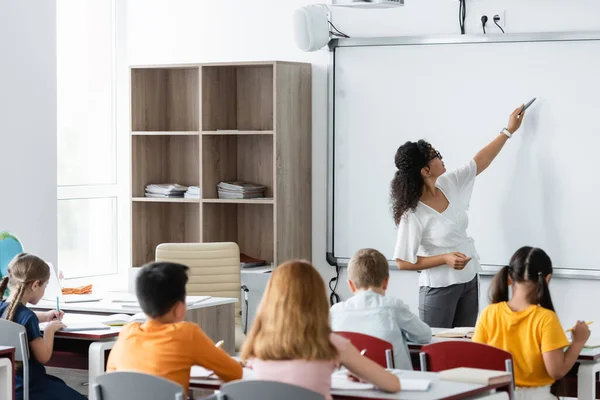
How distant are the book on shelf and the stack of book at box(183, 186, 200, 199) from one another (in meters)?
0.54

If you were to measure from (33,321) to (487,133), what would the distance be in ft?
10.2

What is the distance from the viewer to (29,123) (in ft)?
21.3

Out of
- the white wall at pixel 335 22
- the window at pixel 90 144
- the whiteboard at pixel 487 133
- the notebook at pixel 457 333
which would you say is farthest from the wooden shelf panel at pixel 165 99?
the notebook at pixel 457 333

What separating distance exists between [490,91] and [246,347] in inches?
143

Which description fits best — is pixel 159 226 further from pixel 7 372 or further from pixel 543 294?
pixel 543 294

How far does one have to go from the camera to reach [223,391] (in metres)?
3.07

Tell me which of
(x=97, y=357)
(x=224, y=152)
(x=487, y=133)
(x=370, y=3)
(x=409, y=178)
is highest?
(x=370, y=3)

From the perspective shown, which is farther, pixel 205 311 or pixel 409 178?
pixel 205 311

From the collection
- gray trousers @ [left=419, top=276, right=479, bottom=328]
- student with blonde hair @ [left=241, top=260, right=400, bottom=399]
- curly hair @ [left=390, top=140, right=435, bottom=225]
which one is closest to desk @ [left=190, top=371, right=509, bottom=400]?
student with blonde hair @ [left=241, top=260, right=400, bottom=399]

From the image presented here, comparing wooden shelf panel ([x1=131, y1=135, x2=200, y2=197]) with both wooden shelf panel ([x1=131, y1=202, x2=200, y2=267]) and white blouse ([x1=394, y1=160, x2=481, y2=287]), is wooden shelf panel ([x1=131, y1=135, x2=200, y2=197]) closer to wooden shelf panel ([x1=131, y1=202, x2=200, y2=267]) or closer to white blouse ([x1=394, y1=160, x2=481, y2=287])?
wooden shelf panel ([x1=131, y1=202, x2=200, y2=267])

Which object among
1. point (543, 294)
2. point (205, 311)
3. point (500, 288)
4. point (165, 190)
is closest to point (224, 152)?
point (165, 190)

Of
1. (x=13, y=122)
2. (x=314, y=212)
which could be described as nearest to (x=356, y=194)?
(x=314, y=212)

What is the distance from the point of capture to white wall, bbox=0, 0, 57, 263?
6.34 meters

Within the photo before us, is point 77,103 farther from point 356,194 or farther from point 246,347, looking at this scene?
point 246,347
